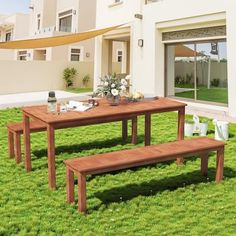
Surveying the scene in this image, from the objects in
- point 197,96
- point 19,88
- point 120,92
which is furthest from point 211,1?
point 19,88

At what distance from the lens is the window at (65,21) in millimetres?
32250

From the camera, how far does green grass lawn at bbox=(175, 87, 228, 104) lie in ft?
46.5

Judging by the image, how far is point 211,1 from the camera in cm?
1352

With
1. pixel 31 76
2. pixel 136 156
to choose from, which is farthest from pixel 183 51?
pixel 31 76

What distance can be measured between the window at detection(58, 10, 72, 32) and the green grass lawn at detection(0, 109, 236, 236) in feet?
86.0

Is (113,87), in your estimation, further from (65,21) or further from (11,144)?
(65,21)

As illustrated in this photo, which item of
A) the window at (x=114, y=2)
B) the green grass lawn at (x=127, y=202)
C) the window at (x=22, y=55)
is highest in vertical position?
the window at (x=114, y=2)

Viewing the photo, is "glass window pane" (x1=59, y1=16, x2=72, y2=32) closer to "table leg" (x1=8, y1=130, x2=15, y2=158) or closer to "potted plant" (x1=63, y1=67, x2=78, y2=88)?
"potted plant" (x1=63, y1=67, x2=78, y2=88)

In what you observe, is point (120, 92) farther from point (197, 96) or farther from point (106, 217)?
point (197, 96)

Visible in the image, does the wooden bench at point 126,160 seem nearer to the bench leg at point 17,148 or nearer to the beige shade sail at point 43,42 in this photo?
the bench leg at point 17,148

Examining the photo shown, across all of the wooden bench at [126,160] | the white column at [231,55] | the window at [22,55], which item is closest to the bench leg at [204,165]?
the wooden bench at [126,160]

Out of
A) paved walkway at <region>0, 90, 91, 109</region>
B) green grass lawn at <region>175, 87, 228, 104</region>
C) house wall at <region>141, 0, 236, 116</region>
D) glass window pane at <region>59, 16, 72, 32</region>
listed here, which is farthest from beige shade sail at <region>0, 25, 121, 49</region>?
glass window pane at <region>59, 16, 72, 32</region>

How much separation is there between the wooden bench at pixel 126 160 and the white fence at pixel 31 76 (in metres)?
20.1

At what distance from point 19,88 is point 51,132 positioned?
19.8m
